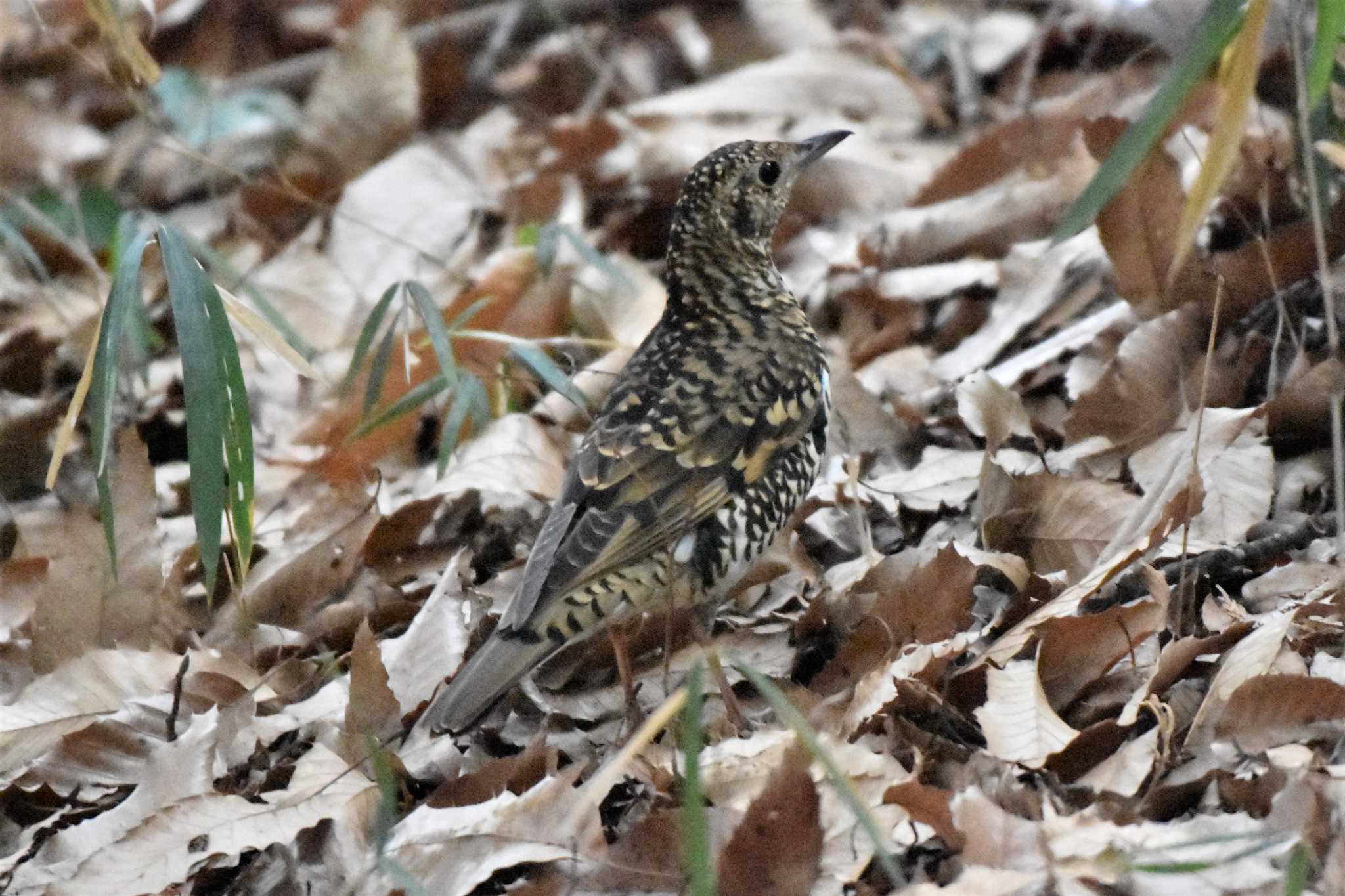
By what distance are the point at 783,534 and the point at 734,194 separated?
955mm

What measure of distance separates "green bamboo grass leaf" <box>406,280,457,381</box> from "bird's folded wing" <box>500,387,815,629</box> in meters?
0.38

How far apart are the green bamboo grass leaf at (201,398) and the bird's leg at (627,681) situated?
854 millimetres

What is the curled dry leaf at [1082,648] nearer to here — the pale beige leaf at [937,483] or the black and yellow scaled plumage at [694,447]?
the black and yellow scaled plumage at [694,447]

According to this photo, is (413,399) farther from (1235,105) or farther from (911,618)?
(1235,105)

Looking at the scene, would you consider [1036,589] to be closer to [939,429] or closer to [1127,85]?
[939,429]

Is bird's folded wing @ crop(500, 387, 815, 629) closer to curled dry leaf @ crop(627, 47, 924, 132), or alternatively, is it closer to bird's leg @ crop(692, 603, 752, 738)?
bird's leg @ crop(692, 603, 752, 738)

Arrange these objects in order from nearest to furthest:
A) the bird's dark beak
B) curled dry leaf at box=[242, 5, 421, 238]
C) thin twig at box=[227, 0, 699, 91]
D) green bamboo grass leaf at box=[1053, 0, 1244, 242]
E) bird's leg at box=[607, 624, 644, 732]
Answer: green bamboo grass leaf at box=[1053, 0, 1244, 242], bird's leg at box=[607, 624, 644, 732], the bird's dark beak, curled dry leaf at box=[242, 5, 421, 238], thin twig at box=[227, 0, 699, 91]

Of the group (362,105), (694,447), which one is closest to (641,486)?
(694,447)

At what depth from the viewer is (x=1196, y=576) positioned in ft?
11.9

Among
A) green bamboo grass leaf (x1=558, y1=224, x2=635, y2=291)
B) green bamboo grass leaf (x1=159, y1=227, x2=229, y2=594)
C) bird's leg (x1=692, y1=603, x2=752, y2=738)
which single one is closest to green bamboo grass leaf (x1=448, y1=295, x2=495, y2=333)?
green bamboo grass leaf (x1=558, y1=224, x2=635, y2=291)

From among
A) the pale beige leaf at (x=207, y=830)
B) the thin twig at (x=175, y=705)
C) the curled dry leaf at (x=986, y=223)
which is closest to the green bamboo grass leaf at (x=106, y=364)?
the thin twig at (x=175, y=705)

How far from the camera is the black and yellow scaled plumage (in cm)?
368

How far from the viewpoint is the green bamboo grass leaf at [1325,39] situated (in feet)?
9.33

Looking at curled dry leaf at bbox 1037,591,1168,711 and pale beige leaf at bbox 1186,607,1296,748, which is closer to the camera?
pale beige leaf at bbox 1186,607,1296,748
